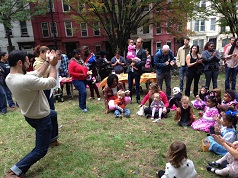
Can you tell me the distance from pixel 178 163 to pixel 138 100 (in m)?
4.43

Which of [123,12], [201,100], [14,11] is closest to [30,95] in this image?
[201,100]

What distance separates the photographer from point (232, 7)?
1288 centimetres

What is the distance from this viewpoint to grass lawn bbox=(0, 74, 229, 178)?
340 cm

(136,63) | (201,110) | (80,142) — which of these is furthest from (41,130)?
(201,110)

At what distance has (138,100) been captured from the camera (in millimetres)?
7051

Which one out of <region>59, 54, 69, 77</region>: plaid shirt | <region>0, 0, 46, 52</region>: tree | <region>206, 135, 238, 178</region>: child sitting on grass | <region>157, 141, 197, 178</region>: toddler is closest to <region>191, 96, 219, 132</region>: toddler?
<region>206, 135, 238, 178</region>: child sitting on grass

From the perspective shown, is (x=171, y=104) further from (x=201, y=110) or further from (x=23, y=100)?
(x=23, y=100)

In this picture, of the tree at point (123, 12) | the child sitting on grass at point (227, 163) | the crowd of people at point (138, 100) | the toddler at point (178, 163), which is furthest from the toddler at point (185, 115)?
the tree at point (123, 12)

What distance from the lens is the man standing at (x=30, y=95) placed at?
2.81 m

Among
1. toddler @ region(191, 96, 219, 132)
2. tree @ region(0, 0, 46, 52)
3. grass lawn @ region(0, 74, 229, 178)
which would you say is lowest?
grass lawn @ region(0, 74, 229, 178)

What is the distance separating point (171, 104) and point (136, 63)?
5.35ft

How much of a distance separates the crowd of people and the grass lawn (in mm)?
292

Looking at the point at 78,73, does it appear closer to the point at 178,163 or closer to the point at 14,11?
the point at 178,163

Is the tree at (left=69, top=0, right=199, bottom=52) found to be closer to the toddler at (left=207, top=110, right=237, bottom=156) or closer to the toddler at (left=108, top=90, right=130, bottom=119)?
the toddler at (left=108, top=90, right=130, bottom=119)
